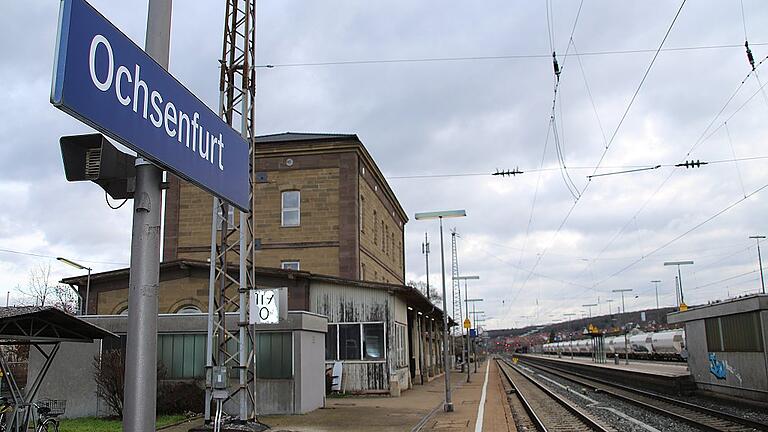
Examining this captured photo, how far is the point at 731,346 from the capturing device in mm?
21781

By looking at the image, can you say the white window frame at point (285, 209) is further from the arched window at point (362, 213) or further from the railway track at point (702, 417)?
the railway track at point (702, 417)

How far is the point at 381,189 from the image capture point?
→ 42406mm

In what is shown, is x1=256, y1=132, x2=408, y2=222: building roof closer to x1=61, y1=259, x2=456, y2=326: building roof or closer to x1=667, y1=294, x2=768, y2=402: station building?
x1=61, y1=259, x2=456, y2=326: building roof

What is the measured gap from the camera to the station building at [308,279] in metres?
20.2

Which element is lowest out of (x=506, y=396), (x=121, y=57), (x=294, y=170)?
(x=506, y=396)

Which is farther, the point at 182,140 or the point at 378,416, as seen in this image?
the point at 378,416

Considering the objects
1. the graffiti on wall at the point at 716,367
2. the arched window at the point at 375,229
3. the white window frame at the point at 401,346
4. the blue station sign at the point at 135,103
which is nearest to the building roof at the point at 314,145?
the arched window at the point at 375,229

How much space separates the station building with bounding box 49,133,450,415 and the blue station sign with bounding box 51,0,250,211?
40.0 feet

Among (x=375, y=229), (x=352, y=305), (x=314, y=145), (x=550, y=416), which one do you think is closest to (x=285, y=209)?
(x=314, y=145)

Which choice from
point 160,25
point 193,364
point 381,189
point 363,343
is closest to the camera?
point 160,25

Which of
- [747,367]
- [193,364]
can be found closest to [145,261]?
[193,364]

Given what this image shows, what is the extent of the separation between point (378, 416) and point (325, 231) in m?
16.6

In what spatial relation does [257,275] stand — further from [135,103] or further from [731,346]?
[135,103]

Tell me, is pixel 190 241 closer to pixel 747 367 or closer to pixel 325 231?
pixel 325 231
